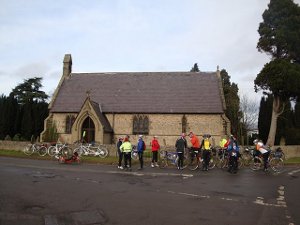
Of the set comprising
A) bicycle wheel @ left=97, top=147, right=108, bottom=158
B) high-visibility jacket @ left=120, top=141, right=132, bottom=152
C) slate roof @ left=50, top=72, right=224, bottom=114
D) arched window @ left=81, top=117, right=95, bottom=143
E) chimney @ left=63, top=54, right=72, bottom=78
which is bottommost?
bicycle wheel @ left=97, top=147, right=108, bottom=158

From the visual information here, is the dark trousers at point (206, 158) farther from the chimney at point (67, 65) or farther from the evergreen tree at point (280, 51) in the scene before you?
the chimney at point (67, 65)

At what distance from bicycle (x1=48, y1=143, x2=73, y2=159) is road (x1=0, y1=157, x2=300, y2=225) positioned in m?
8.38

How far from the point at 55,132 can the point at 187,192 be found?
93.3 ft

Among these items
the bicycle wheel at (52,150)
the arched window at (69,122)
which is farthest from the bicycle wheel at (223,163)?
the arched window at (69,122)

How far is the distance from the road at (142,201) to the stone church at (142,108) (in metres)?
20.9

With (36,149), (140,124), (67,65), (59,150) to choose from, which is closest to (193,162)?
(59,150)

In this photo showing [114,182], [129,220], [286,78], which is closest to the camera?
[129,220]

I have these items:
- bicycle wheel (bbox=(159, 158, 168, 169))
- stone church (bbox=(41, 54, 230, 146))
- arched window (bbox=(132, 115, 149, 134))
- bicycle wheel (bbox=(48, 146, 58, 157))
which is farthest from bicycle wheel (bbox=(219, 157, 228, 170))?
arched window (bbox=(132, 115, 149, 134))

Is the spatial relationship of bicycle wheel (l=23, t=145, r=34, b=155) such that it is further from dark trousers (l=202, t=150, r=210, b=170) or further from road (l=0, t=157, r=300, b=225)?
dark trousers (l=202, t=150, r=210, b=170)

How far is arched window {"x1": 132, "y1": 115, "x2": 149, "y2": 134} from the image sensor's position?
119 feet

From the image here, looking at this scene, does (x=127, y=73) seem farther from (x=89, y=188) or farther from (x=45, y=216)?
(x=45, y=216)

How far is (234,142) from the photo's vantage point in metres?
19.1

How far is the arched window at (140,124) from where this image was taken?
36384 mm

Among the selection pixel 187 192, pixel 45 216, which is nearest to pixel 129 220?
pixel 45 216
